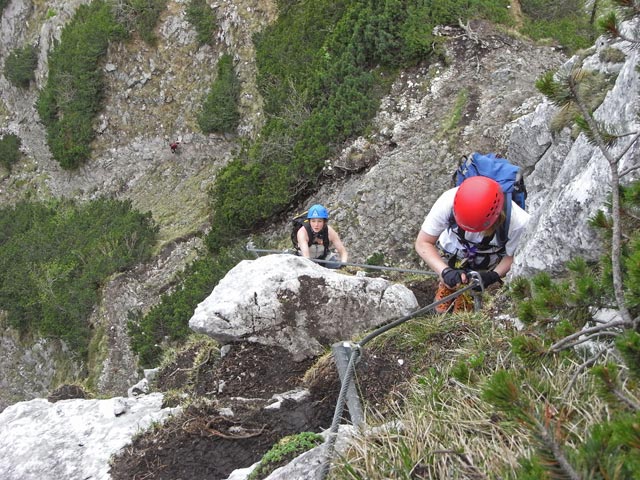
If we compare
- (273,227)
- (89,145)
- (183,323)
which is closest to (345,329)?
(183,323)

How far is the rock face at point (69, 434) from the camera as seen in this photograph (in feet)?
15.3

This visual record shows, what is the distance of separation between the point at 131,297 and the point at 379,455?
15396mm

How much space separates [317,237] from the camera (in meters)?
8.27

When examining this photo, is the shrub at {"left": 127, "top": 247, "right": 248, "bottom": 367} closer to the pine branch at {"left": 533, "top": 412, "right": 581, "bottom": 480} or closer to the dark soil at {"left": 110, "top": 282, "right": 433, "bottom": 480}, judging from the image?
the dark soil at {"left": 110, "top": 282, "right": 433, "bottom": 480}

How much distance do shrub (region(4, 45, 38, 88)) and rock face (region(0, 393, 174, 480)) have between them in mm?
27603

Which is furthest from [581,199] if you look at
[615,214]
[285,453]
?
[285,453]

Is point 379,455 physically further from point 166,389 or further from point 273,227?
point 273,227

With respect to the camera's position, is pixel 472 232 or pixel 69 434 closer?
pixel 472 232

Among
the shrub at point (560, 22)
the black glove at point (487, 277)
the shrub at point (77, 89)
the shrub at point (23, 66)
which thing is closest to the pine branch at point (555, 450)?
the black glove at point (487, 277)

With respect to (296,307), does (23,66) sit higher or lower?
higher

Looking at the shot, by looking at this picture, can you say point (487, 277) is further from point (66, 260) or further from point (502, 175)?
point (66, 260)

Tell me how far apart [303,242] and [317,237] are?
9.8 inches

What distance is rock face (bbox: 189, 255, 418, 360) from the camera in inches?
229

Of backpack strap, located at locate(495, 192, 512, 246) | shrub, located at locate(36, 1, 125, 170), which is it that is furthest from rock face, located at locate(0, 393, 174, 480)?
shrub, located at locate(36, 1, 125, 170)
